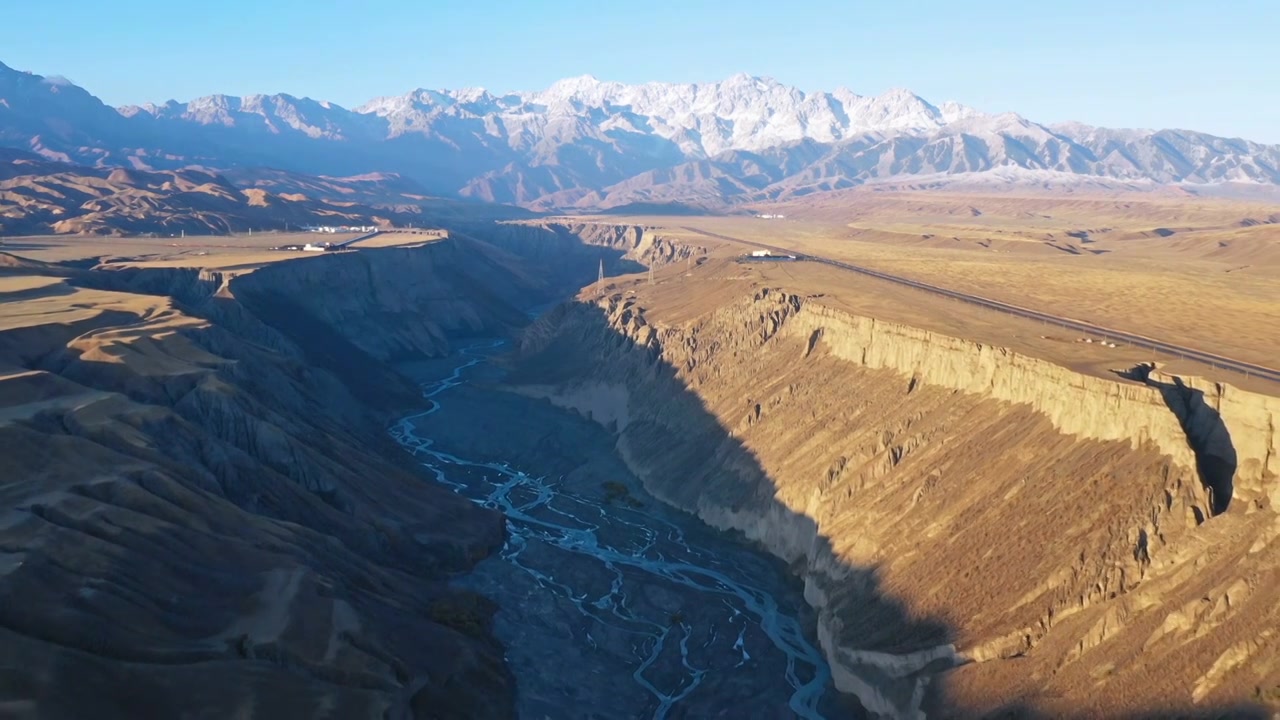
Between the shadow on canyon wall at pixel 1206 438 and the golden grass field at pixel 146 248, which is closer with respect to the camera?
the shadow on canyon wall at pixel 1206 438

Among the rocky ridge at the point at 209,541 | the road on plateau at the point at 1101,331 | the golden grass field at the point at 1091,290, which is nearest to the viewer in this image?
the rocky ridge at the point at 209,541

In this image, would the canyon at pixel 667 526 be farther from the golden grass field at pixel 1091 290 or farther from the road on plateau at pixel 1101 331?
the road on plateau at pixel 1101 331

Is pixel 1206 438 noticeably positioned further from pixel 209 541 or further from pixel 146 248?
pixel 146 248

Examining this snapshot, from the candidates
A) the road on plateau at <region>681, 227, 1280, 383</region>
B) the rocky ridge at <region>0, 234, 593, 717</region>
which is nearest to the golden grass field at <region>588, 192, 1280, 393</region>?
the road on plateau at <region>681, 227, 1280, 383</region>

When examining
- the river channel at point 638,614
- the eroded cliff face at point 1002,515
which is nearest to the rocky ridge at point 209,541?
the river channel at point 638,614

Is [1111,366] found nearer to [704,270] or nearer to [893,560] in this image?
[893,560]

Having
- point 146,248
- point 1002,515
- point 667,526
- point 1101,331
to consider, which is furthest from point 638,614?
point 146,248

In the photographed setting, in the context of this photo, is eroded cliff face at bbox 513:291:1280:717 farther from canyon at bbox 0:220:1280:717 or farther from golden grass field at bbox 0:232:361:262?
golden grass field at bbox 0:232:361:262
